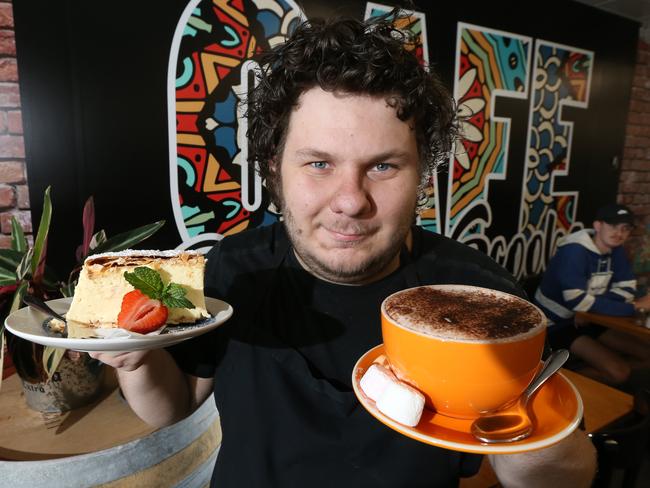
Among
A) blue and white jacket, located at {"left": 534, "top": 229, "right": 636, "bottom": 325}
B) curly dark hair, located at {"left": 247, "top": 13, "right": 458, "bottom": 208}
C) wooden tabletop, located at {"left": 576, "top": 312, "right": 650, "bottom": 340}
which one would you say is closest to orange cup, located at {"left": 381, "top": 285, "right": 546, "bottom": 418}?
curly dark hair, located at {"left": 247, "top": 13, "right": 458, "bottom": 208}

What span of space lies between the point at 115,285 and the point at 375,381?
0.55 metres

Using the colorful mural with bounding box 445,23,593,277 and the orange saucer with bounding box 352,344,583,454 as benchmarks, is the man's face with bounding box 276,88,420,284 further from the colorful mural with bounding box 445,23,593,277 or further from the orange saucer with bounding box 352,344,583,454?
the colorful mural with bounding box 445,23,593,277

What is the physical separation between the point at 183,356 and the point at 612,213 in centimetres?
309

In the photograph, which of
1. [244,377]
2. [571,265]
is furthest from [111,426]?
[571,265]

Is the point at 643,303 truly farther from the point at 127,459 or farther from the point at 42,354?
the point at 42,354

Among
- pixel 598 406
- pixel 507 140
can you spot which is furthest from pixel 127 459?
pixel 507 140

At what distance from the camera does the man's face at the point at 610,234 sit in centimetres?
293

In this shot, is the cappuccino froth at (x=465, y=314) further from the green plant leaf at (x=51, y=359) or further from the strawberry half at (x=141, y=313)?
the green plant leaf at (x=51, y=359)

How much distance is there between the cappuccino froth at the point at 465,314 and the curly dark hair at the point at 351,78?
45 cm

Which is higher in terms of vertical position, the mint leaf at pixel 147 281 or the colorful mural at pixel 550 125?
the colorful mural at pixel 550 125

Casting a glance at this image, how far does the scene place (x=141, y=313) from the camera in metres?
0.72

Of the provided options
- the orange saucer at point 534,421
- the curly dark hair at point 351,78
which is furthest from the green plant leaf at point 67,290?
the orange saucer at point 534,421

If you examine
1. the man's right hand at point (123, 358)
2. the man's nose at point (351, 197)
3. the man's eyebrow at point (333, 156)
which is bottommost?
the man's right hand at point (123, 358)

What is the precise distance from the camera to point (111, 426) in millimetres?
1015
